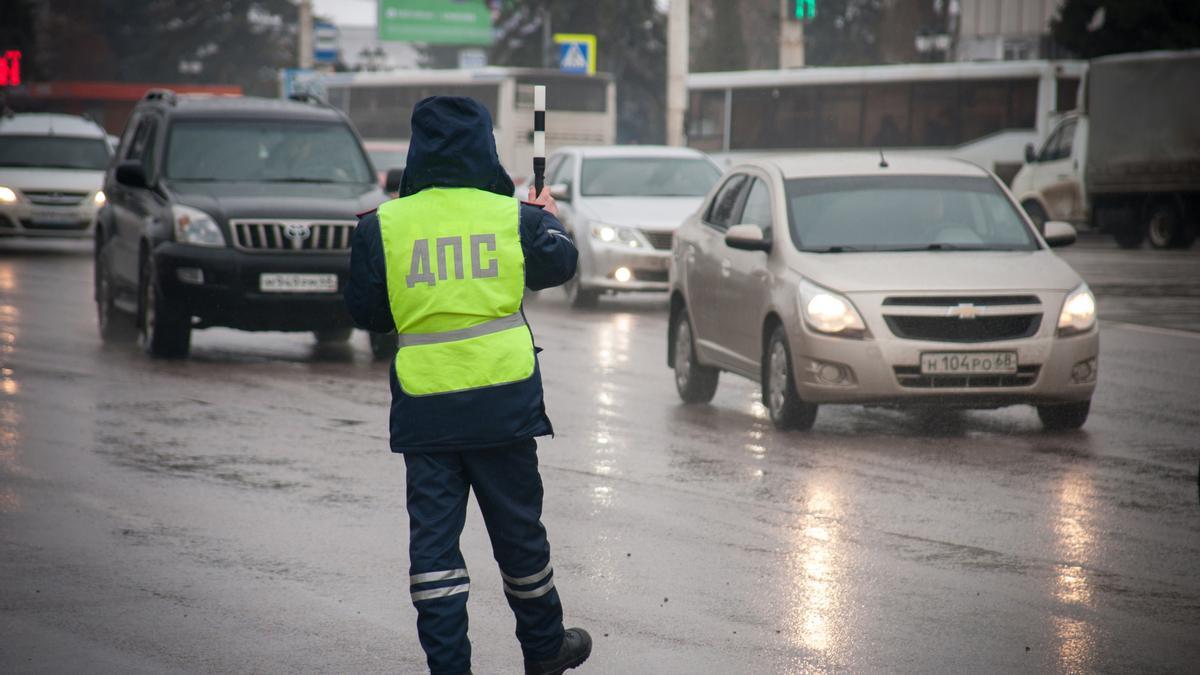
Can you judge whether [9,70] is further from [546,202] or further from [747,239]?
[546,202]

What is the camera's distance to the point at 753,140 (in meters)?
44.1

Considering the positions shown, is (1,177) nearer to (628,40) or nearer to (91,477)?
(91,477)

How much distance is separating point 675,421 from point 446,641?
673cm

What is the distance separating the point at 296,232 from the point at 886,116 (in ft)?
94.8

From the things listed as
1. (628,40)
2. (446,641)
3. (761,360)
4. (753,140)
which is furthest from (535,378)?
(628,40)

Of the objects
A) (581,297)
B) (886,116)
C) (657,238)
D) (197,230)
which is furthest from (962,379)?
(886,116)

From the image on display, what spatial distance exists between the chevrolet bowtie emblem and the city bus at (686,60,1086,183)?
2933cm

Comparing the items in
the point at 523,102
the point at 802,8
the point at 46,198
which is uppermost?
the point at 802,8

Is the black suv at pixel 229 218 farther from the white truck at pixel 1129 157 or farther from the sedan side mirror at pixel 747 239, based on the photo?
the white truck at pixel 1129 157

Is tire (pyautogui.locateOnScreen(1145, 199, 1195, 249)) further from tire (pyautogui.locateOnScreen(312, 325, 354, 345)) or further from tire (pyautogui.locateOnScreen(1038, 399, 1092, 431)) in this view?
tire (pyautogui.locateOnScreen(1038, 399, 1092, 431))

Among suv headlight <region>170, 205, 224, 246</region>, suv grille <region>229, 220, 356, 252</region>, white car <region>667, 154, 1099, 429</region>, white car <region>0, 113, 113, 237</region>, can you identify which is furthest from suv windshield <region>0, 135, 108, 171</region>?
white car <region>667, 154, 1099, 429</region>

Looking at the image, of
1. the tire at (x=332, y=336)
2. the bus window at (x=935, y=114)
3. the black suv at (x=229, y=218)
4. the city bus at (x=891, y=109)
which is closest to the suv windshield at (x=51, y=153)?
Answer: the black suv at (x=229, y=218)

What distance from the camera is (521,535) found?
5117 millimetres

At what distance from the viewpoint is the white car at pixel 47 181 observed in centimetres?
2781
